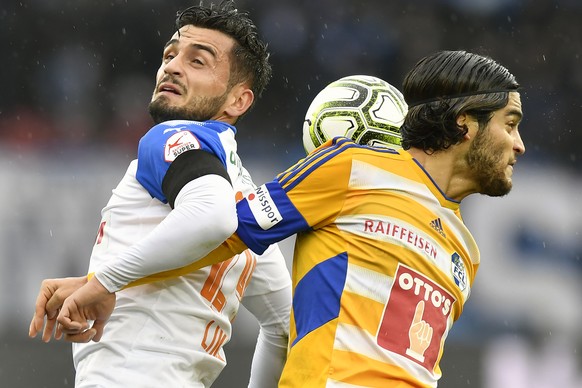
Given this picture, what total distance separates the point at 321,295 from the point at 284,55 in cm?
714

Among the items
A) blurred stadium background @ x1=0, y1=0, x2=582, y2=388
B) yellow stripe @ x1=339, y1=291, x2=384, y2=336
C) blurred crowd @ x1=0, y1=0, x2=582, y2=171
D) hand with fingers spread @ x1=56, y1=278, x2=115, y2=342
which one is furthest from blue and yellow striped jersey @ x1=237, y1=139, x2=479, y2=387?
blurred crowd @ x1=0, y1=0, x2=582, y2=171

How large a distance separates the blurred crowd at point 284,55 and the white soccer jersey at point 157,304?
5.54 m

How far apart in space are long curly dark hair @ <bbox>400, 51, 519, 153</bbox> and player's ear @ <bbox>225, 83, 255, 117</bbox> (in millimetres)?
821

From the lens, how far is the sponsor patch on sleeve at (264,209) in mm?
3322

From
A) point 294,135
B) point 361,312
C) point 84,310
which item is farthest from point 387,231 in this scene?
point 294,135

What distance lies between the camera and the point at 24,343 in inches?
321

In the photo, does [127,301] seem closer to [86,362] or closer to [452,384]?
[86,362]

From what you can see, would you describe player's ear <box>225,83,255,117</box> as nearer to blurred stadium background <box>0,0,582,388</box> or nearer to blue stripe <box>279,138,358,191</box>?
blue stripe <box>279,138,358,191</box>

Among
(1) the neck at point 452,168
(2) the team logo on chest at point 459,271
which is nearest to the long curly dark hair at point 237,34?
(1) the neck at point 452,168

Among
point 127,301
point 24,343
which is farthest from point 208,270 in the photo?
point 24,343

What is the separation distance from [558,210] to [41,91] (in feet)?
15.6

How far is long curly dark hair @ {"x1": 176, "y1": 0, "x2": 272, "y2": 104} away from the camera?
4.15m

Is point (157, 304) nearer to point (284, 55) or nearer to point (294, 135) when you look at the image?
point (294, 135)

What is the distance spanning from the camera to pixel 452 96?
3.56 meters
